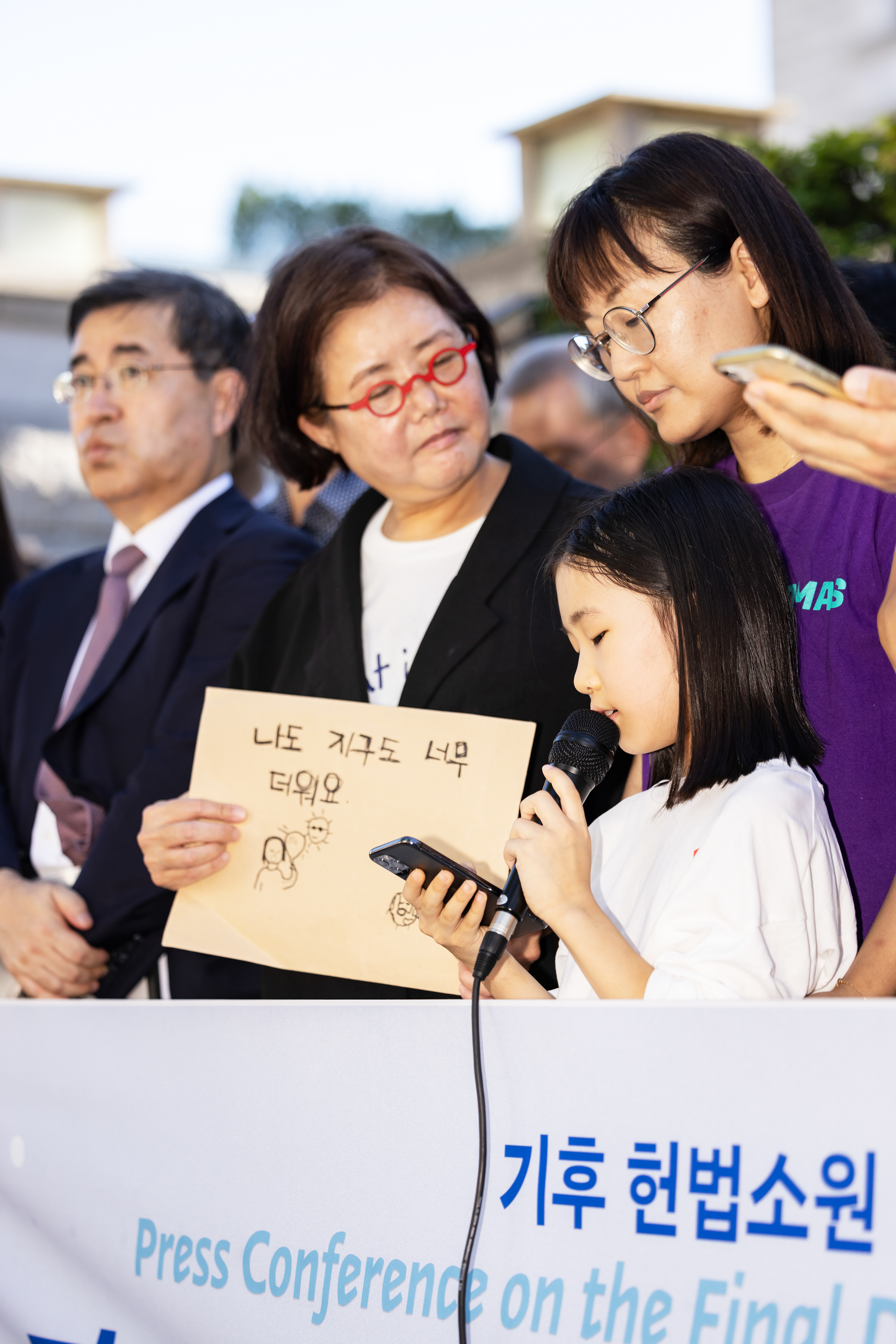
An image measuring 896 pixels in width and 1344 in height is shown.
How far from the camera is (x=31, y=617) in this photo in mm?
3602

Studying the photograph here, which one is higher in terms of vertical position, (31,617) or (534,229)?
(534,229)

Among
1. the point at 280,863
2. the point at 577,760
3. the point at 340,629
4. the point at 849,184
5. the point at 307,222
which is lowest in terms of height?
the point at 280,863

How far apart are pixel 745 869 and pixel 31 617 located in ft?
7.91

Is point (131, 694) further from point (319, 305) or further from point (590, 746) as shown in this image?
point (590, 746)

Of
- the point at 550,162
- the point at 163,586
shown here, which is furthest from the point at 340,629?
the point at 550,162

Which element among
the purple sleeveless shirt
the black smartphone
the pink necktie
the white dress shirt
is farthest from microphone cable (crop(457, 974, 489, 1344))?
the white dress shirt

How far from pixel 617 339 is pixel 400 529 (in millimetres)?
855

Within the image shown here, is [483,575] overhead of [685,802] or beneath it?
overhead

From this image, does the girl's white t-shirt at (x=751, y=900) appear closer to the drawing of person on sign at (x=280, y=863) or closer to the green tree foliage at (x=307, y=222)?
the drawing of person on sign at (x=280, y=863)

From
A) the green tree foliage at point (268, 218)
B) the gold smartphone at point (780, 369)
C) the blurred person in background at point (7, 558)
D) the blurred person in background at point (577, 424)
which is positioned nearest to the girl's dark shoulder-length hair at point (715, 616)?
the gold smartphone at point (780, 369)

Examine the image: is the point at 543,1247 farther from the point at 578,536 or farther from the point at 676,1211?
the point at 578,536

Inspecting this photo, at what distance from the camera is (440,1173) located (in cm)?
172

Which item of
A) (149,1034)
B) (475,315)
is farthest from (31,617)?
(149,1034)

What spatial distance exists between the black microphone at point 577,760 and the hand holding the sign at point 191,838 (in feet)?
2.12
